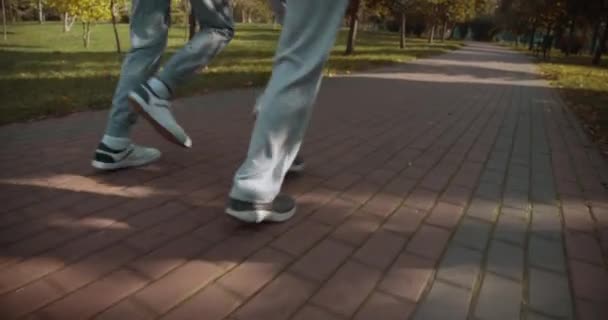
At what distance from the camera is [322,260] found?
1734 mm

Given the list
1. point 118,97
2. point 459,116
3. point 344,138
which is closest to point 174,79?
point 118,97

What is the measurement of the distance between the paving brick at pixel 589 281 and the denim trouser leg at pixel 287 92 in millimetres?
1326

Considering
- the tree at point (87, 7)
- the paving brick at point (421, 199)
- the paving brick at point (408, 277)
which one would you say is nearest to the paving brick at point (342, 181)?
the paving brick at point (421, 199)

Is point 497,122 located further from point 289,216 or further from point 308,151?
point 289,216

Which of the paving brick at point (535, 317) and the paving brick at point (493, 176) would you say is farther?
the paving brick at point (493, 176)

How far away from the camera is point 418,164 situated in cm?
316

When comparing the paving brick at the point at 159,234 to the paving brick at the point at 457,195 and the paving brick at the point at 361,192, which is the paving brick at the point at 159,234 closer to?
the paving brick at the point at 361,192

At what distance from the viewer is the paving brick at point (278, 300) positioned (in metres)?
1.39

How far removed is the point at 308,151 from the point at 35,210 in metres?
1.92

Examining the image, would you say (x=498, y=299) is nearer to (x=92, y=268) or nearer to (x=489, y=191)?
(x=489, y=191)

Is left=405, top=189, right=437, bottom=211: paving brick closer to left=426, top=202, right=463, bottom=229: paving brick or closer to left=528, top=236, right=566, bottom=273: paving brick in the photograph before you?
left=426, top=202, right=463, bottom=229: paving brick

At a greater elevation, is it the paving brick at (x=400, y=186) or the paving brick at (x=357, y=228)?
the paving brick at (x=400, y=186)

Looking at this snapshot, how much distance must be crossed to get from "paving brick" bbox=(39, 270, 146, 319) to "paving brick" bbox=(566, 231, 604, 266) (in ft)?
6.25

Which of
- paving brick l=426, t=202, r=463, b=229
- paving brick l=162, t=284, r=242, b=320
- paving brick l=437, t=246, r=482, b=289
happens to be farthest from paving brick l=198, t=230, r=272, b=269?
paving brick l=426, t=202, r=463, b=229
